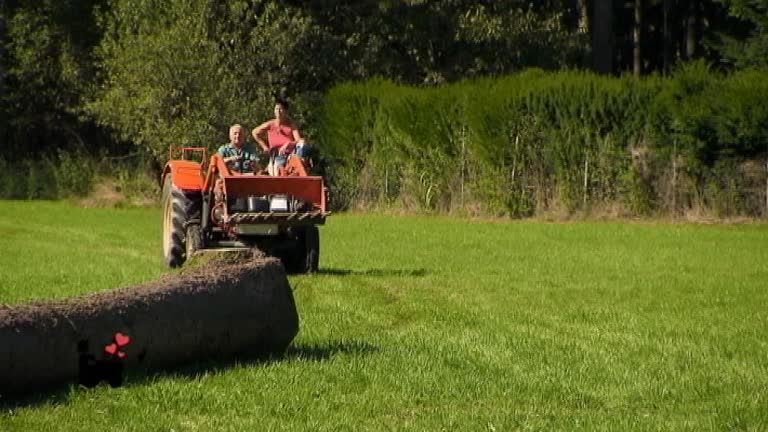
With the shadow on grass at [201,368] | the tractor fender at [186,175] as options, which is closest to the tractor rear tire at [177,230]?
the tractor fender at [186,175]

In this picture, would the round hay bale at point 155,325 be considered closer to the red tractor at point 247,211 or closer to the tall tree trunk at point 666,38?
the red tractor at point 247,211

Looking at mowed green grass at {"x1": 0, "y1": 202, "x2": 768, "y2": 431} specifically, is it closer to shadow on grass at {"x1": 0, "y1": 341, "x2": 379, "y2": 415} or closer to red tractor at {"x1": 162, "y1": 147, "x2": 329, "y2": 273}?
shadow on grass at {"x1": 0, "y1": 341, "x2": 379, "y2": 415}

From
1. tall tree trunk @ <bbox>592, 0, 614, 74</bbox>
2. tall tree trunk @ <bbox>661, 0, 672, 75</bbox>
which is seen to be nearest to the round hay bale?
tall tree trunk @ <bbox>592, 0, 614, 74</bbox>

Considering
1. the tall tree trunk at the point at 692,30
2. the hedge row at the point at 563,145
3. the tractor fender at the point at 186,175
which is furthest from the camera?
the tall tree trunk at the point at 692,30

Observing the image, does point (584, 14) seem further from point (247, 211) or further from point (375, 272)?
point (247, 211)

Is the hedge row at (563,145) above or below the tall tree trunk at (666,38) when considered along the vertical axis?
below

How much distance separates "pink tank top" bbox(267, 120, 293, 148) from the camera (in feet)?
59.8

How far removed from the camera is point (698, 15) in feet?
179

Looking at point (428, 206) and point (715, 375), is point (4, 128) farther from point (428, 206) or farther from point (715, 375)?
point (715, 375)

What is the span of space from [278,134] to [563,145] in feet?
40.3

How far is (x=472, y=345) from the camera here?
10.9 metres

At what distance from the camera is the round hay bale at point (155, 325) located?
8203mm

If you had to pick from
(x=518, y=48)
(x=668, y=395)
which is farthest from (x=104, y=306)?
(x=518, y=48)

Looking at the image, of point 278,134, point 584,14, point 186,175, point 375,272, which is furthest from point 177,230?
point 584,14
